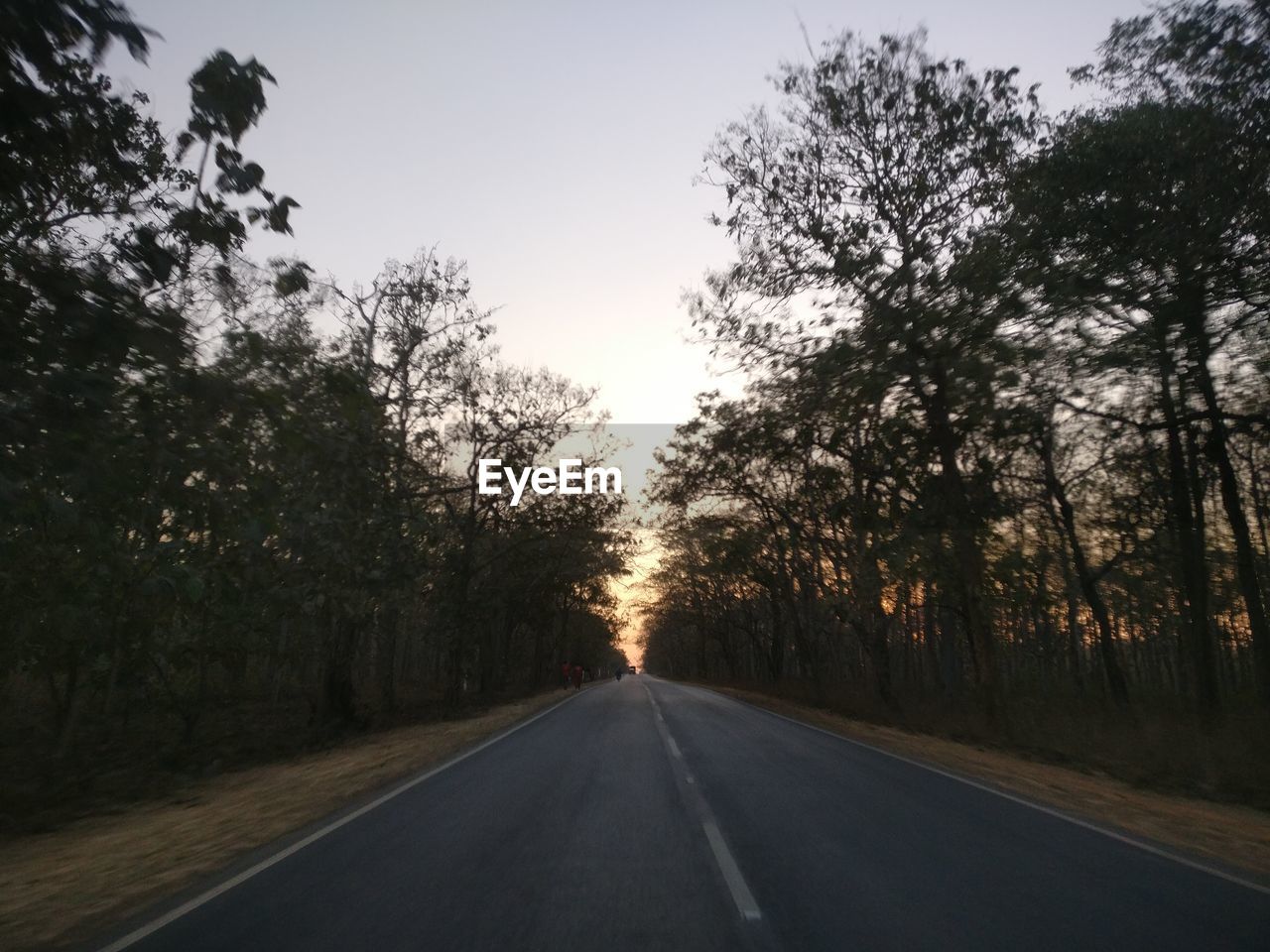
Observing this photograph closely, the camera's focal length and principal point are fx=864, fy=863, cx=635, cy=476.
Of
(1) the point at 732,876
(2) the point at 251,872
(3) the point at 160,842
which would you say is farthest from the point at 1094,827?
(3) the point at 160,842

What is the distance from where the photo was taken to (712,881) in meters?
6.33

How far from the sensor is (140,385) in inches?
200

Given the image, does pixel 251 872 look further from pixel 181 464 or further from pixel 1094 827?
pixel 1094 827

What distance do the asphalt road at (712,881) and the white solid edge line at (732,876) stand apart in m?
0.02

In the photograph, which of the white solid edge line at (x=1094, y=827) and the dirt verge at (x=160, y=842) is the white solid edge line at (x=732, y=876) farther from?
the dirt verge at (x=160, y=842)

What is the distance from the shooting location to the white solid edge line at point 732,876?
5613mm

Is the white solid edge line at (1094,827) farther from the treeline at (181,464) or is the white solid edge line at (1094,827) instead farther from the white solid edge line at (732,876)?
the treeline at (181,464)

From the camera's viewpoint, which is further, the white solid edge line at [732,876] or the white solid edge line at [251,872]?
the white solid edge line at [732,876]

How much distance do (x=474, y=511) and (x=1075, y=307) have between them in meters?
22.3

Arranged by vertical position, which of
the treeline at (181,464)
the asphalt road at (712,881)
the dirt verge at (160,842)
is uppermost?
the treeline at (181,464)

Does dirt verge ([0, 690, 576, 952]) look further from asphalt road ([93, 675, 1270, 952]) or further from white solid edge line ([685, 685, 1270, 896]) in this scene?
white solid edge line ([685, 685, 1270, 896])

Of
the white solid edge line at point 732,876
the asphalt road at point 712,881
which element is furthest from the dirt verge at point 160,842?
the white solid edge line at point 732,876

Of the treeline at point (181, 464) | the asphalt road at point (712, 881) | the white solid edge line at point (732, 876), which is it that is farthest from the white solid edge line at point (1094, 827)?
the treeline at point (181, 464)

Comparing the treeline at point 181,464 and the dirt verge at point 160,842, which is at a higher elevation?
the treeline at point 181,464
